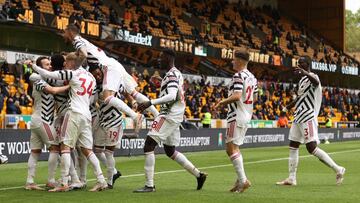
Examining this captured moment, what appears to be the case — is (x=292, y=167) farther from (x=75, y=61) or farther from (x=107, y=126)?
(x=75, y=61)

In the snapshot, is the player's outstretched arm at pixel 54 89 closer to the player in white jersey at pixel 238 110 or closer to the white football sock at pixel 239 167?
the player in white jersey at pixel 238 110

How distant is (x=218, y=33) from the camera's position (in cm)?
4884

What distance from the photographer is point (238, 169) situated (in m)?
11.1

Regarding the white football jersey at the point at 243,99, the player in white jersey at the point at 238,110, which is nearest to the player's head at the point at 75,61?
the player in white jersey at the point at 238,110

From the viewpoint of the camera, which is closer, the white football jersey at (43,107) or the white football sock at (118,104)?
the white football sock at (118,104)

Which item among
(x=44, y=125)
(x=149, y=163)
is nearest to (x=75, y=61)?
(x=44, y=125)

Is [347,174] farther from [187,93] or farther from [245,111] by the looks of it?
[187,93]

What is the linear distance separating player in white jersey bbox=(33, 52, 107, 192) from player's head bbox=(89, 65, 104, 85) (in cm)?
48

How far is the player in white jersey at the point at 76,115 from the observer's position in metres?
11.0

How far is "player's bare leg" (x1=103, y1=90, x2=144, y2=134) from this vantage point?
35.5 feet

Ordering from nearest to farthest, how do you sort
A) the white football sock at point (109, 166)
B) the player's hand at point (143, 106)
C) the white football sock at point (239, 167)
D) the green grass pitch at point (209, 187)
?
the green grass pitch at point (209, 187)
the player's hand at point (143, 106)
the white football sock at point (239, 167)
the white football sock at point (109, 166)

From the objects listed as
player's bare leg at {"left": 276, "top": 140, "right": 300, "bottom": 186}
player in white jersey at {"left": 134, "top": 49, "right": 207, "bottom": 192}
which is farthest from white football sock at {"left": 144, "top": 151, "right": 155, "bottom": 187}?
player's bare leg at {"left": 276, "top": 140, "right": 300, "bottom": 186}

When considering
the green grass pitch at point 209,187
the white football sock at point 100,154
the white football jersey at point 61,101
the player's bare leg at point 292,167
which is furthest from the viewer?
the player's bare leg at point 292,167

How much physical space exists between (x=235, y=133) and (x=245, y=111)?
41 centimetres
